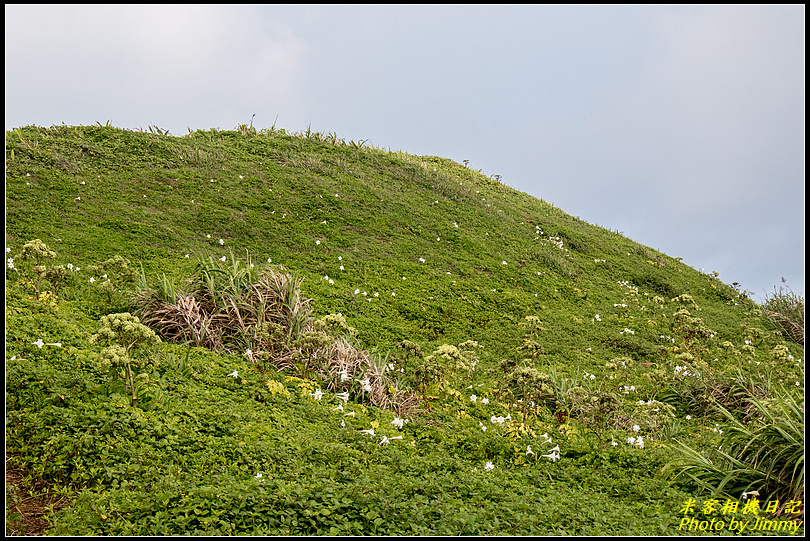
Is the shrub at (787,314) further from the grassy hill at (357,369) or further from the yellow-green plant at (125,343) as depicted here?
the yellow-green plant at (125,343)

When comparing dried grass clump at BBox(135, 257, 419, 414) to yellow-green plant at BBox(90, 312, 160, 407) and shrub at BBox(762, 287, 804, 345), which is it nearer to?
yellow-green plant at BBox(90, 312, 160, 407)

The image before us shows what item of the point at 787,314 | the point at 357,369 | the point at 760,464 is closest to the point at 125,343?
the point at 357,369

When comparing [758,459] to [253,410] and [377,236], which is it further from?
[377,236]

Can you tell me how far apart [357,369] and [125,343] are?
3071 mm

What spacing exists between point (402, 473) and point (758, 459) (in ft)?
11.3

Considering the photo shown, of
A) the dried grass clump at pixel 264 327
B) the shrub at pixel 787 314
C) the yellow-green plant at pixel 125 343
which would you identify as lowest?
the yellow-green plant at pixel 125 343

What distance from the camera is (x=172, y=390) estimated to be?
603 centimetres

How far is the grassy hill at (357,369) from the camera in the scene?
444 cm

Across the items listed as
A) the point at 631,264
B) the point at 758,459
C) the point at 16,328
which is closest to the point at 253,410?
the point at 16,328

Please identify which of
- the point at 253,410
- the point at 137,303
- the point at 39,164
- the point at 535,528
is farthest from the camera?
the point at 39,164

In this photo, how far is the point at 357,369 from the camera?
7730 millimetres

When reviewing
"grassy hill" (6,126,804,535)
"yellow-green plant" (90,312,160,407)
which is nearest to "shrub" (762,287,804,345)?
"grassy hill" (6,126,804,535)

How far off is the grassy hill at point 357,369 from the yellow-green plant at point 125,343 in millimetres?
96

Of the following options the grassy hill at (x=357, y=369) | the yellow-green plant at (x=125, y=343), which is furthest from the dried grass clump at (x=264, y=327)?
the yellow-green plant at (x=125, y=343)
